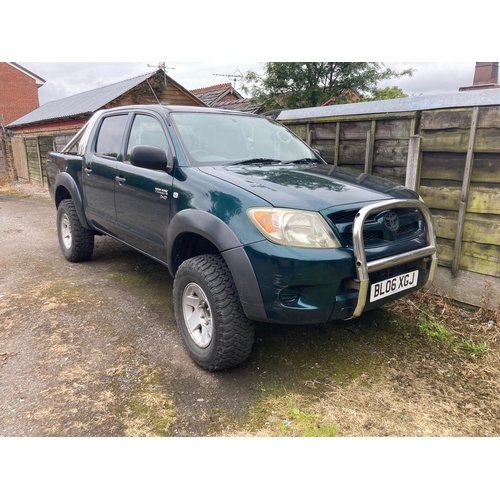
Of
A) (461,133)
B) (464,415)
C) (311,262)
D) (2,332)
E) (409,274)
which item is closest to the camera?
(311,262)

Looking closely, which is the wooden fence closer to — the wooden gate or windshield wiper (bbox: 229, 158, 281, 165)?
windshield wiper (bbox: 229, 158, 281, 165)

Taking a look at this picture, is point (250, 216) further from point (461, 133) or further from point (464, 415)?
point (461, 133)

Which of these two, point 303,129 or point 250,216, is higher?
point 303,129

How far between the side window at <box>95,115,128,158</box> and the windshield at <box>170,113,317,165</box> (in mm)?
869

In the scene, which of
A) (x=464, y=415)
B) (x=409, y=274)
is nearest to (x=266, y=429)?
(x=464, y=415)

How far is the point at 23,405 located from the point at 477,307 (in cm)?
369

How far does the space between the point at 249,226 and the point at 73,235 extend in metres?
3.33

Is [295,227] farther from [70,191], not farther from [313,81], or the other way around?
[313,81]

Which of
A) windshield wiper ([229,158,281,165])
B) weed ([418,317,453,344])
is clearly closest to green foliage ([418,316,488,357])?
weed ([418,317,453,344])

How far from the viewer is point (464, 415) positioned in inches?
93.3

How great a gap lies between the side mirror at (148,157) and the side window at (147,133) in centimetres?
26

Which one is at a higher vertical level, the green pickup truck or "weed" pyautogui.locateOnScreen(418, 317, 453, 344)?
the green pickup truck

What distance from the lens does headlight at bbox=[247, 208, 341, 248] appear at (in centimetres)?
229

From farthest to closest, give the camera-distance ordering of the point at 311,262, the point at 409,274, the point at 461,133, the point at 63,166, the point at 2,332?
the point at 63,166
the point at 461,133
the point at 2,332
the point at 409,274
the point at 311,262
